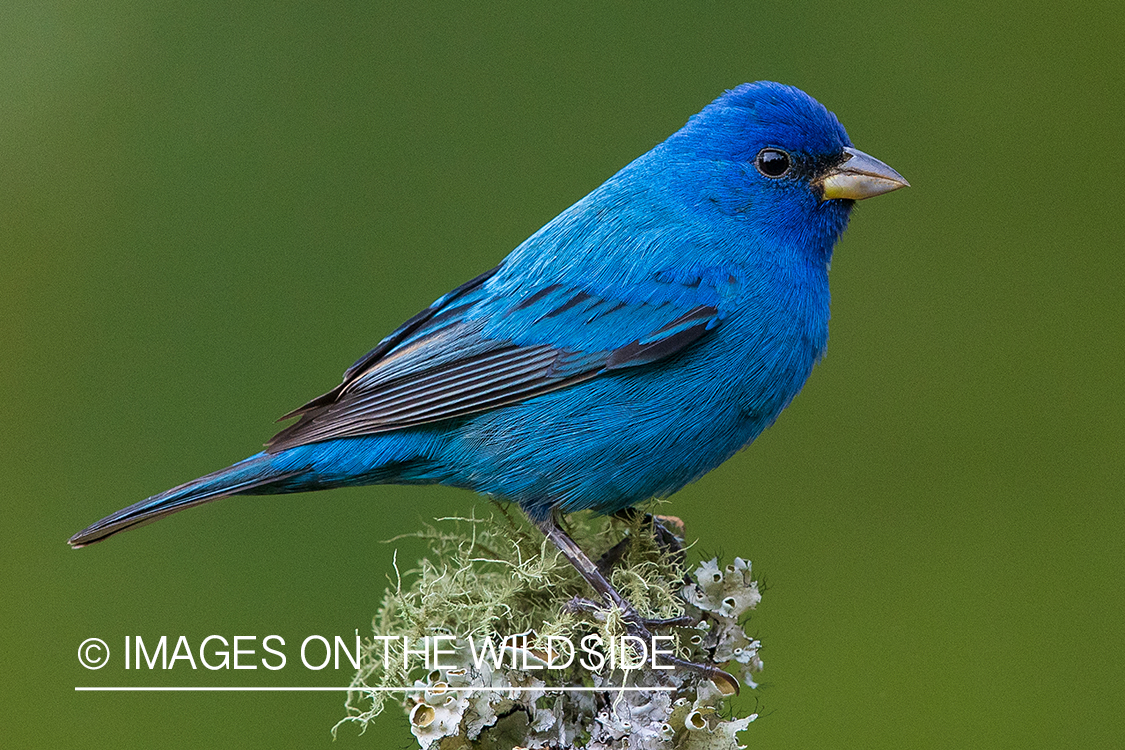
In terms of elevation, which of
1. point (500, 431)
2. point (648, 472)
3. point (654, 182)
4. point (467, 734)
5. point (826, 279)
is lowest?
point (467, 734)

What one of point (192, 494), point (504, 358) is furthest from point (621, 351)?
point (192, 494)

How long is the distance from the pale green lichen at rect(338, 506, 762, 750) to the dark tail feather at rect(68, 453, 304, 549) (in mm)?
634

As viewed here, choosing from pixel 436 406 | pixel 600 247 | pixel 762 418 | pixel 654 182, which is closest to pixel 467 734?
pixel 436 406

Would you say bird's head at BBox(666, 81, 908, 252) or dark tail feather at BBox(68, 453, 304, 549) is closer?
dark tail feather at BBox(68, 453, 304, 549)

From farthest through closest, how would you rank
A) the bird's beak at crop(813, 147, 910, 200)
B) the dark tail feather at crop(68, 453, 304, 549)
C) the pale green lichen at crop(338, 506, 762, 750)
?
the bird's beak at crop(813, 147, 910, 200)
the dark tail feather at crop(68, 453, 304, 549)
the pale green lichen at crop(338, 506, 762, 750)

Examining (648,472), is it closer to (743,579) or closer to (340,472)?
(743,579)

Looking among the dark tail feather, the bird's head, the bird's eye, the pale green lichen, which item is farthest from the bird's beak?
the dark tail feather

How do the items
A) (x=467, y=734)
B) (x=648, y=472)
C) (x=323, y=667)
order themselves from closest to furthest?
(x=467, y=734) → (x=323, y=667) → (x=648, y=472)

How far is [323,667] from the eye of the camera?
2885 millimetres

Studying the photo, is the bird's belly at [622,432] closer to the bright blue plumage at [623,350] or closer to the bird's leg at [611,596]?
the bright blue plumage at [623,350]

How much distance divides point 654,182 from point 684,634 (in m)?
1.53

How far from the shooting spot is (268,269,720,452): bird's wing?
328 centimetres

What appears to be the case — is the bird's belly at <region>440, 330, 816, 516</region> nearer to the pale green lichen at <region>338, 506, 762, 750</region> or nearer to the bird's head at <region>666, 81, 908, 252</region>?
the pale green lichen at <region>338, 506, 762, 750</region>

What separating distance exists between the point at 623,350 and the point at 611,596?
2.57ft
